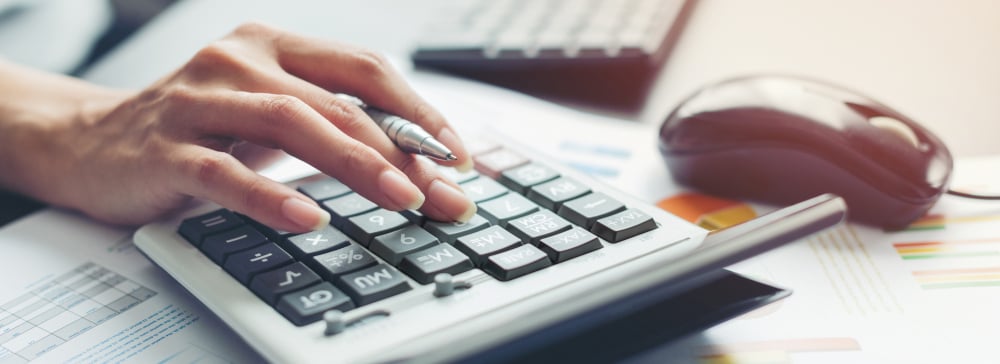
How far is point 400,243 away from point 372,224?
27 millimetres

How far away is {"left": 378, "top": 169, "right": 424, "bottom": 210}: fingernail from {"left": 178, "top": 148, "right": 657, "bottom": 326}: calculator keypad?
0.6 inches

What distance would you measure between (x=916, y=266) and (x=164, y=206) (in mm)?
432

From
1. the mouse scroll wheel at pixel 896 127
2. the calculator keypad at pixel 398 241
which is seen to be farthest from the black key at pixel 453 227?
the mouse scroll wheel at pixel 896 127

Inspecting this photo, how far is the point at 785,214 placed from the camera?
389 mm

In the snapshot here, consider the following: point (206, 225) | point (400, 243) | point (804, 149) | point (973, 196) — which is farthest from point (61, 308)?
point (973, 196)

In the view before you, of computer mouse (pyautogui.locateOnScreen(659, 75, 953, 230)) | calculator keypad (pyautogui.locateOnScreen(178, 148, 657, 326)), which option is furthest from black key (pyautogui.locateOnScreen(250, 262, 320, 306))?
computer mouse (pyautogui.locateOnScreen(659, 75, 953, 230))

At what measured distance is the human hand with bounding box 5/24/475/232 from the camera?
17.1 inches

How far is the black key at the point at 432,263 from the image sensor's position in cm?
38

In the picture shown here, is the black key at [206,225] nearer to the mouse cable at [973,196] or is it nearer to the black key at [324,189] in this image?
the black key at [324,189]

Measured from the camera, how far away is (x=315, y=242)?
41cm

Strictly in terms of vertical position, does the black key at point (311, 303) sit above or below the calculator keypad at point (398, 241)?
below

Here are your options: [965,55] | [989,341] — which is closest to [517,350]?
[989,341]

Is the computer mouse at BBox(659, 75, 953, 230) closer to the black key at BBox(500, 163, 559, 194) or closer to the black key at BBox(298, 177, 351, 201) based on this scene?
the black key at BBox(500, 163, 559, 194)

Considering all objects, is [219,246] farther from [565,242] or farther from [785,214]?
[785,214]
